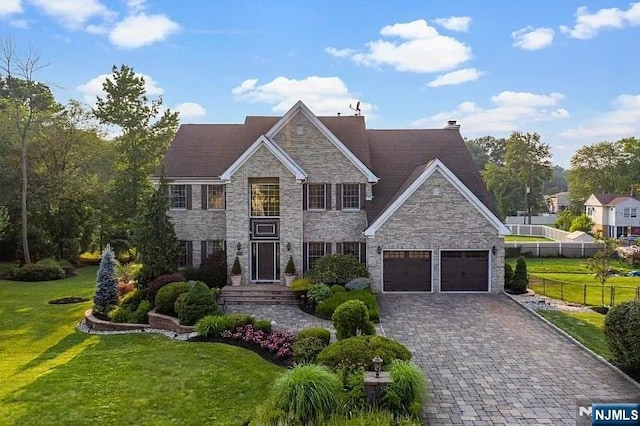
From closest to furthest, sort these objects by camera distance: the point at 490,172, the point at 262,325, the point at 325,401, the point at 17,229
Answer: the point at 325,401 → the point at 262,325 → the point at 17,229 → the point at 490,172

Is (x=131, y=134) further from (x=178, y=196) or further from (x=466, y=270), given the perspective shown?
(x=466, y=270)

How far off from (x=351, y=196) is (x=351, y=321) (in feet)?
38.2

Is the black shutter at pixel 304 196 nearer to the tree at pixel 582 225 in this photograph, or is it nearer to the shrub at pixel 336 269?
the shrub at pixel 336 269

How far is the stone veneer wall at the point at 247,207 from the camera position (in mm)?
24078

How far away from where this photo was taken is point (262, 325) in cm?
1620

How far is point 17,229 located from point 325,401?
109ft

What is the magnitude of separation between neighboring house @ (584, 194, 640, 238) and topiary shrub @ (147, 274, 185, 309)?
1903 inches

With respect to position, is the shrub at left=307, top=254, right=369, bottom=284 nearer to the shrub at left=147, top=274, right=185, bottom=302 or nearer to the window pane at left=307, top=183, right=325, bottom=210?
the window pane at left=307, top=183, right=325, bottom=210

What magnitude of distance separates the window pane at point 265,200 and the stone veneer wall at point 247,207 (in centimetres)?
32

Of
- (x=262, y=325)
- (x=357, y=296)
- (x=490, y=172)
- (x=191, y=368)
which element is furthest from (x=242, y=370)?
(x=490, y=172)

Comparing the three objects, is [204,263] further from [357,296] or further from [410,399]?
[410,399]

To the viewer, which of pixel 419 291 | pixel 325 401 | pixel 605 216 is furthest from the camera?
pixel 605 216

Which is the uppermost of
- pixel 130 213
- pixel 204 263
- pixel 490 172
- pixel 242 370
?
pixel 490 172

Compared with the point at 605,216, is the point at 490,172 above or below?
above
